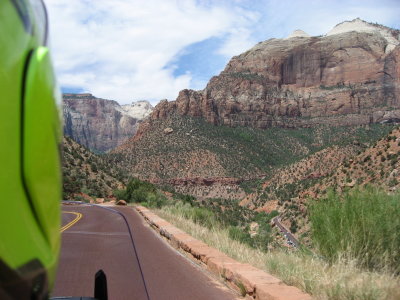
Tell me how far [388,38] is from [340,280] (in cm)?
18009

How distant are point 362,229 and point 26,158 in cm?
639

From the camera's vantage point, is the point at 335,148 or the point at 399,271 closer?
the point at 399,271

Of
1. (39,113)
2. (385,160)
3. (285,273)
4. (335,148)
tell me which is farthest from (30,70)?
(335,148)

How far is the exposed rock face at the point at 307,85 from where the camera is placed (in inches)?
4705

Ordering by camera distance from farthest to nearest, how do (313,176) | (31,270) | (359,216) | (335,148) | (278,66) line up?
(278,66)
(335,148)
(313,176)
(359,216)
(31,270)

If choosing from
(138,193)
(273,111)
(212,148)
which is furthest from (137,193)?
(273,111)

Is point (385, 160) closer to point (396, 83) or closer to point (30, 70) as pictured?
point (30, 70)

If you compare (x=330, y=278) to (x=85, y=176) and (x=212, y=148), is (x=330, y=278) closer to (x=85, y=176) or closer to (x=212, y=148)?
(x=85, y=176)

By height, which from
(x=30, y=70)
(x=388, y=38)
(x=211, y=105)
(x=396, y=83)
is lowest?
(x=30, y=70)

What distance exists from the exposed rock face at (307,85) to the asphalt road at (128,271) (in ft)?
327

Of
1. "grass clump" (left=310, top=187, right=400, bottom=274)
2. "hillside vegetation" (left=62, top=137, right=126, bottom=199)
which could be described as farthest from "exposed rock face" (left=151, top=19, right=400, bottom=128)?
"grass clump" (left=310, top=187, right=400, bottom=274)

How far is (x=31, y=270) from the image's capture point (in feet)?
3.48

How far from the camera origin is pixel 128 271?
6797 mm

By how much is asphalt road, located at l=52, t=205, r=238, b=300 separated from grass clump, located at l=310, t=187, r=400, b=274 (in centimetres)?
176
